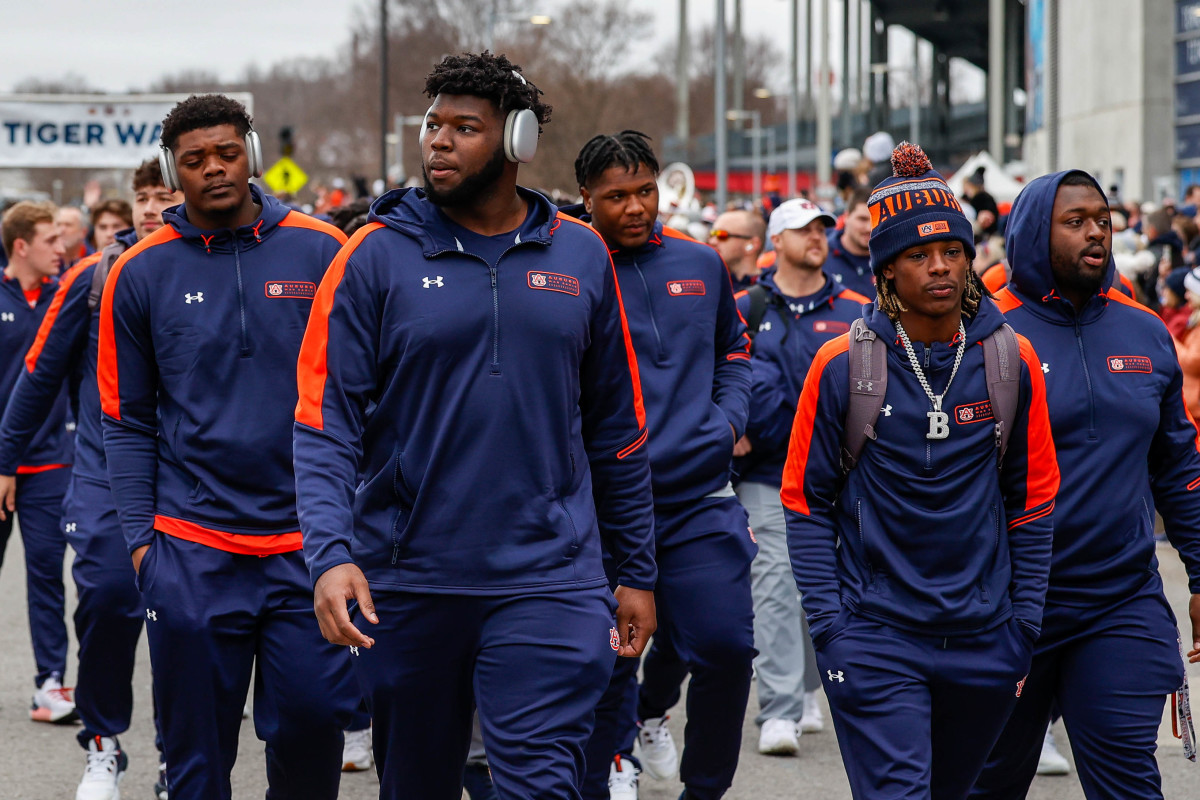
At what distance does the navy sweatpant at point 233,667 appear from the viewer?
494cm

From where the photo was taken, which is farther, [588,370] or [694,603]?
[694,603]

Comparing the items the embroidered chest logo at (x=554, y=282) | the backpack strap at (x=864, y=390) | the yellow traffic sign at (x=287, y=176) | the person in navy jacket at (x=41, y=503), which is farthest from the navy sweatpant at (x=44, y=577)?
the yellow traffic sign at (x=287, y=176)

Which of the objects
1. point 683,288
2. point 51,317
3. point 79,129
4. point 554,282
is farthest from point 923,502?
point 79,129

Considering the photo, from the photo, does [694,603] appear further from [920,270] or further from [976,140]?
[976,140]

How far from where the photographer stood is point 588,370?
4.32m

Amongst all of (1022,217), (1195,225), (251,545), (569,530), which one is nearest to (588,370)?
(569,530)

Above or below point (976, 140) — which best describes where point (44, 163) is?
below

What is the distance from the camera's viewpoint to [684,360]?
580cm

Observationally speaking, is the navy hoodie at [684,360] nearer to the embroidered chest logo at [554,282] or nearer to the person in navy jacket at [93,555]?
the embroidered chest logo at [554,282]

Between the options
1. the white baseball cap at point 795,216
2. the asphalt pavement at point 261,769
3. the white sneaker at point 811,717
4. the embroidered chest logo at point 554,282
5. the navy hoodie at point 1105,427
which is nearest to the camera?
the embroidered chest logo at point 554,282

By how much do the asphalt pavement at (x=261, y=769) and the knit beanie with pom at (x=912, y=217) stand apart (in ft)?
9.34

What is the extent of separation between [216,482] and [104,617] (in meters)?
1.61

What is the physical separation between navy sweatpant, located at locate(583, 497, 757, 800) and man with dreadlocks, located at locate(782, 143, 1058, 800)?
1109 millimetres

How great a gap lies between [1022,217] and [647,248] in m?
1.39
